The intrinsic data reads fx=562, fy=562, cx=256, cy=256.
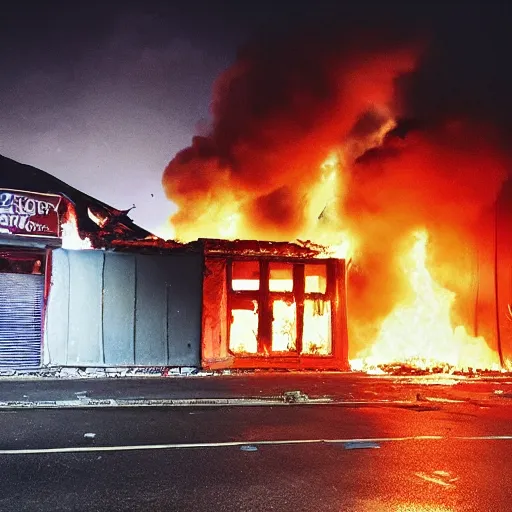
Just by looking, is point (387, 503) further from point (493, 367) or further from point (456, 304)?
point (456, 304)

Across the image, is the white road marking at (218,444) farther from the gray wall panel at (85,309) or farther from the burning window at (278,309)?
the burning window at (278,309)

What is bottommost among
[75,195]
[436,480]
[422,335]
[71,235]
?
[436,480]

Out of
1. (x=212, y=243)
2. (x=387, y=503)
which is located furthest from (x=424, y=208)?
(x=387, y=503)

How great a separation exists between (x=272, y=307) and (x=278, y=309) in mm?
210

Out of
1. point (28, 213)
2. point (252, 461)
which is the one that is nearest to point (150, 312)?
point (28, 213)

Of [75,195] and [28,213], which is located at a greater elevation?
[75,195]

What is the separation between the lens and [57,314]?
13664 millimetres

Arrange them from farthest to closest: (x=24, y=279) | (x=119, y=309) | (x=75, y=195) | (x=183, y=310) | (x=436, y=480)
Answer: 1. (x=75, y=195)
2. (x=183, y=310)
3. (x=119, y=309)
4. (x=24, y=279)
5. (x=436, y=480)

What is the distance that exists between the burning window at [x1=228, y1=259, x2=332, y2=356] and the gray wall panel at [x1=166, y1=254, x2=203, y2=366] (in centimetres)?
111

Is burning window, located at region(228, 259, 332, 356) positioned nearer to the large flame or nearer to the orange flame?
the large flame

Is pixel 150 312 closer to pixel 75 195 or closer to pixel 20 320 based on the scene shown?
pixel 20 320

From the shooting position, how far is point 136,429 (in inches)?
266

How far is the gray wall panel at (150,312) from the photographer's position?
14164 millimetres

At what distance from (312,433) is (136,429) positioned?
2.11 m
